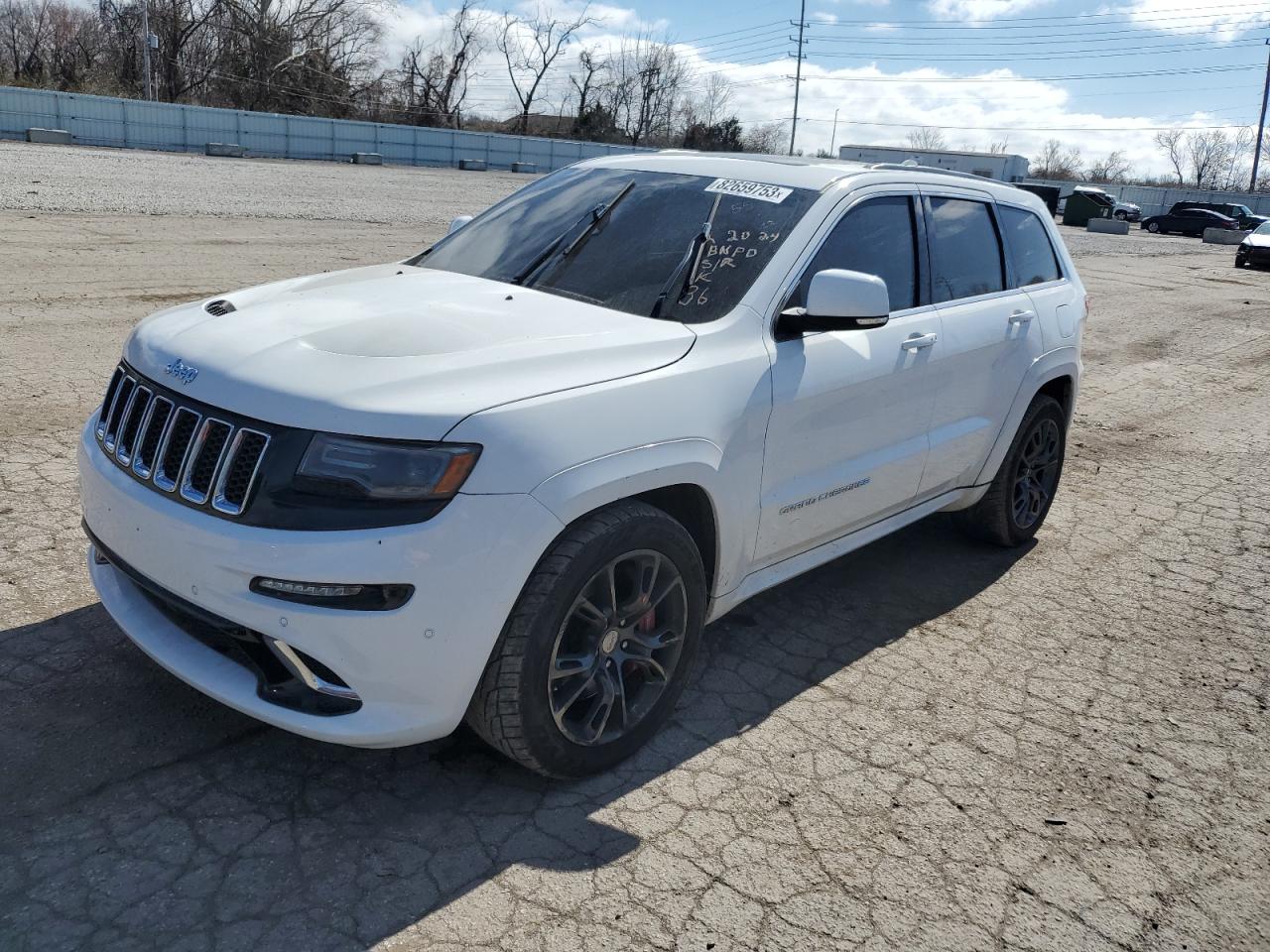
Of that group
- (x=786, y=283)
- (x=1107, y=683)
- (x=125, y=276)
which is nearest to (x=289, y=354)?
(x=786, y=283)

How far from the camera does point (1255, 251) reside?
2762 cm

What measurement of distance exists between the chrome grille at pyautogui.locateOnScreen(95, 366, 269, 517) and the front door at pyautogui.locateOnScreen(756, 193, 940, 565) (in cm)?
169

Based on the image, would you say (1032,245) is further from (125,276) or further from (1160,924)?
(125,276)

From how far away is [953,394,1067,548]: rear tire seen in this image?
5.38 m

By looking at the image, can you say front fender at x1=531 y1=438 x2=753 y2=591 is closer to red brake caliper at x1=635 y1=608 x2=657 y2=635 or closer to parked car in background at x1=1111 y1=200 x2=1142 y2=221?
red brake caliper at x1=635 y1=608 x2=657 y2=635

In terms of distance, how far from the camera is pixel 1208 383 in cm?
1093

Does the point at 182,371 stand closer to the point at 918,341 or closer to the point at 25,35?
the point at 918,341

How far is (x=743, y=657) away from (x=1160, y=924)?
1.73m

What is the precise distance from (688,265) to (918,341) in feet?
3.57

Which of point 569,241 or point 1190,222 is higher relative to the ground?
point 1190,222

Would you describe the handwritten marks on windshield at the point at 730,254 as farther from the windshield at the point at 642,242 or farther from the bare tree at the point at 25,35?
the bare tree at the point at 25,35

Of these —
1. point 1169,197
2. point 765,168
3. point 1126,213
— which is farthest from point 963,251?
point 1169,197

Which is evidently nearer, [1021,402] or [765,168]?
[765,168]

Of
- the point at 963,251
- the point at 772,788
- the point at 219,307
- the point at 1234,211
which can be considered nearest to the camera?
the point at 772,788
